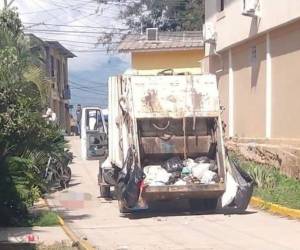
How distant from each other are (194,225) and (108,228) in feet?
5.31

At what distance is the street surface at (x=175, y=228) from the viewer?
11469mm

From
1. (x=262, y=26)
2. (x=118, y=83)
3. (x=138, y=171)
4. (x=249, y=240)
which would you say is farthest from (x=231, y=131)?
(x=249, y=240)

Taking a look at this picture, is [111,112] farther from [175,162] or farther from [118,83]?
[175,162]

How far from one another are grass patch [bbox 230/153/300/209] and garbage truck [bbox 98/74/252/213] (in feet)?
3.31

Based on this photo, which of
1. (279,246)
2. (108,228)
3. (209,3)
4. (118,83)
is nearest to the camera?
(279,246)

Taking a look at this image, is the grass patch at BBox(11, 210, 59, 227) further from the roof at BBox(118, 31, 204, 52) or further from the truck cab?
the roof at BBox(118, 31, 204, 52)

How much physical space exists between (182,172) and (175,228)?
2.21 m

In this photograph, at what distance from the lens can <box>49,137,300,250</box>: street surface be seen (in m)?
11.5

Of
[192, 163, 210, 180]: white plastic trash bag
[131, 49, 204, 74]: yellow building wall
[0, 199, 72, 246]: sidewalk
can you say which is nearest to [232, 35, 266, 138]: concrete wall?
[192, 163, 210, 180]: white plastic trash bag

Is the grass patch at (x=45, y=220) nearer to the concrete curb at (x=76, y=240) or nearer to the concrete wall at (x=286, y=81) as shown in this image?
the concrete curb at (x=76, y=240)

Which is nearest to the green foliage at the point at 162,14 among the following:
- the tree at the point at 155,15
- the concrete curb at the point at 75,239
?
the tree at the point at 155,15

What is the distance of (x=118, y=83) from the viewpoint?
54.9 ft

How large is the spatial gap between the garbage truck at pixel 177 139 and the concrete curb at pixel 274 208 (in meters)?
0.64

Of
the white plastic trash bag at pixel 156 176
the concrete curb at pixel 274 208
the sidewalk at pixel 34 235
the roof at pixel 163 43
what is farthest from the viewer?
the roof at pixel 163 43
